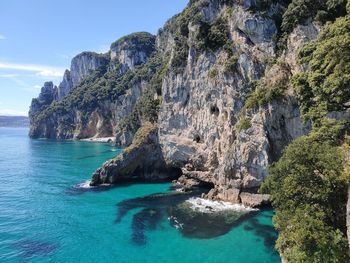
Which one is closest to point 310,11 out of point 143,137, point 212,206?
point 212,206

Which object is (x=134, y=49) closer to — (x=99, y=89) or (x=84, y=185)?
(x=99, y=89)

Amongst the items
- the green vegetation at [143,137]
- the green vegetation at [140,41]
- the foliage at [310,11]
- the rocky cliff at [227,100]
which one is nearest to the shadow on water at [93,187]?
the rocky cliff at [227,100]

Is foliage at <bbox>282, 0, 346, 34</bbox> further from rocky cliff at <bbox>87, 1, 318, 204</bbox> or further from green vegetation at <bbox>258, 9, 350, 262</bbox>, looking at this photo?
green vegetation at <bbox>258, 9, 350, 262</bbox>

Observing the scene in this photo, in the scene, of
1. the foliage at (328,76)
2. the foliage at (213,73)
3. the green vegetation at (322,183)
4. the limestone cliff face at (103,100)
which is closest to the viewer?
the green vegetation at (322,183)

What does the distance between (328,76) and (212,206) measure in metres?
24.5

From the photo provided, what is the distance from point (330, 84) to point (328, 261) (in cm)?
1782

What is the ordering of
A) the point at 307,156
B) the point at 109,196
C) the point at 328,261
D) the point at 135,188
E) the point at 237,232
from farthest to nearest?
the point at 135,188 → the point at 109,196 → the point at 237,232 → the point at 307,156 → the point at 328,261

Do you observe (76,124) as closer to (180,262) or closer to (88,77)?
(88,77)

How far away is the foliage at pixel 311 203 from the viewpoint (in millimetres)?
23250

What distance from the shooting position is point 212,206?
164 ft

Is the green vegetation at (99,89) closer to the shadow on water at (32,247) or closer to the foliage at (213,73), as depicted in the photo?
the foliage at (213,73)

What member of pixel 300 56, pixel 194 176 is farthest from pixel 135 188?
pixel 300 56

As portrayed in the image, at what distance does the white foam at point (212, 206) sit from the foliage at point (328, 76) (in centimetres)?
1668

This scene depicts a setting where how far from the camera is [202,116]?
211 ft
